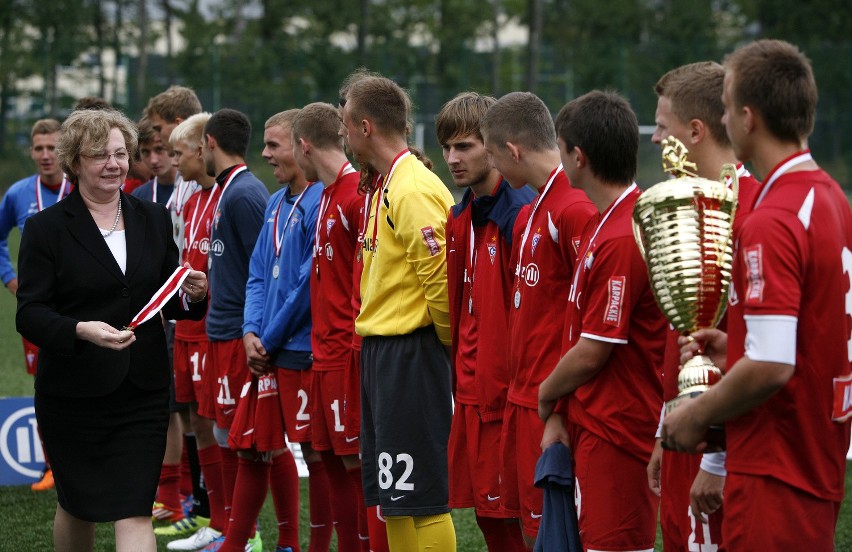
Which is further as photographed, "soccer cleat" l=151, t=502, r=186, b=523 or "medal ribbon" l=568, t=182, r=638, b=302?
"soccer cleat" l=151, t=502, r=186, b=523

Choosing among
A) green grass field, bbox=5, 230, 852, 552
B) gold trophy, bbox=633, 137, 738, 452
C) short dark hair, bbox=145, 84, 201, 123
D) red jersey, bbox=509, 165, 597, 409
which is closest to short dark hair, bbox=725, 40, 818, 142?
gold trophy, bbox=633, 137, 738, 452

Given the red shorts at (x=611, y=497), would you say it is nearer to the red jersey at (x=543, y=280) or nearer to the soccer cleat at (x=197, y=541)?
the red jersey at (x=543, y=280)

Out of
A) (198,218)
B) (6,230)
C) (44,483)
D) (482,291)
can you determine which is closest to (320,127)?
(198,218)

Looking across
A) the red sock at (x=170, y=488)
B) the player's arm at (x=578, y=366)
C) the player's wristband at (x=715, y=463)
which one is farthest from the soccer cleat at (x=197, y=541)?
the player's wristband at (x=715, y=463)

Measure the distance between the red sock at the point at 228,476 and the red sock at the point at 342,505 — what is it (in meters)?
0.83

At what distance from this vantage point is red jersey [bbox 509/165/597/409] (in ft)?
12.8

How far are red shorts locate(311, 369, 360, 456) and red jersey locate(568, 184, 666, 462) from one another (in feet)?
6.23

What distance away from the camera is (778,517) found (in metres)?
2.85

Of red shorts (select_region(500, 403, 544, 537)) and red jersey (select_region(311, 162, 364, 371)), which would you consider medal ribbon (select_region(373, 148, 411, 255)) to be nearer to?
red jersey (select_region(311, 162, 364, 371))

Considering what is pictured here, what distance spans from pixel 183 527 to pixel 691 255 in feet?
14.7

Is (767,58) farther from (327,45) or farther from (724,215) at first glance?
(327,45)

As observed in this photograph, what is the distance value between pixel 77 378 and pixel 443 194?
1.63 meters

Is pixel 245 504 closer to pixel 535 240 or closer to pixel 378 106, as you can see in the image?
pixel 378 106

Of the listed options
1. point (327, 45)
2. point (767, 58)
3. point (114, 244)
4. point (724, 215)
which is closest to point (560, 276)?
point (724, 215)
